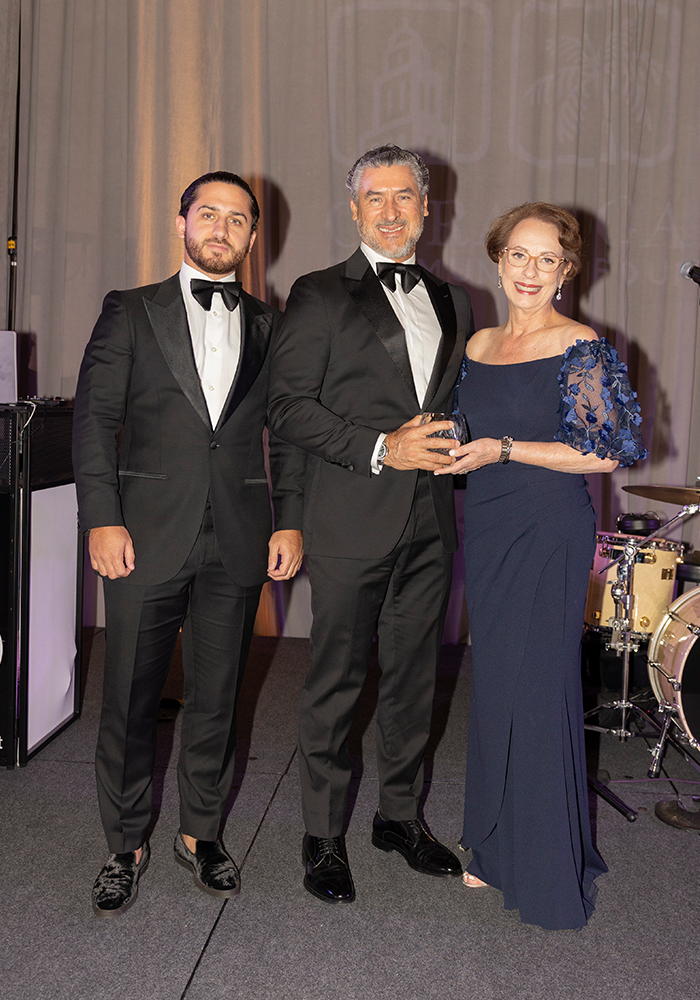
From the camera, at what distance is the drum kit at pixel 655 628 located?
313cm

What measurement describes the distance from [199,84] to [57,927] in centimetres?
453

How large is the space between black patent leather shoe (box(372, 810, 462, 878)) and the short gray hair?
5.85 feet

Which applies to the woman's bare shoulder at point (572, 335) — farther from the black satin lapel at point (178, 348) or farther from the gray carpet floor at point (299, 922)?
the gray carpet floor at point (299, 922)

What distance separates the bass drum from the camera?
10.3ft

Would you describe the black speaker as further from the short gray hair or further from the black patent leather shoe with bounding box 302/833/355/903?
the short gray hair

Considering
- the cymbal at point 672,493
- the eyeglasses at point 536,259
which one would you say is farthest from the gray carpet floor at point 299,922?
the eyeglasses at point 536,259

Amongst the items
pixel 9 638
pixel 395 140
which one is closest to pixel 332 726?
pixel 9 638

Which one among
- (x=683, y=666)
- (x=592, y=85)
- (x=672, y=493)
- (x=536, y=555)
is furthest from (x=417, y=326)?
(x=592, y=85)

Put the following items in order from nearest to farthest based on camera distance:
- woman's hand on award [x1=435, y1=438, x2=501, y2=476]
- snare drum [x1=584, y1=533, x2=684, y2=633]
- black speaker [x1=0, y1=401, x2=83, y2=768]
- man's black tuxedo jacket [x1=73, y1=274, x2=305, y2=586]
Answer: woman's hand on award [x1=435, y1=438, x2=501, y2=476], man's black tuxedo jacket [x1=73, y1=274, x2=305, y2=586], black speaker [x1=0, y1=401, x2=83, y2=768], snare drum [x1=584, y1=533, x2=684, y2=633]

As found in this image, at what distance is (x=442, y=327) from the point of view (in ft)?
7.66

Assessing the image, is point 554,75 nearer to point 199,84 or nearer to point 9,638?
point 199,84

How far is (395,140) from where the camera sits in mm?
5000

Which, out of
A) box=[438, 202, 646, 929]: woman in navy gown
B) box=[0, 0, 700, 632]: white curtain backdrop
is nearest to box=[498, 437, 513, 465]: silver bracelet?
box=[438, 202, 646, 929]: woman in navy gown

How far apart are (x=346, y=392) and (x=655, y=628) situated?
209cm
